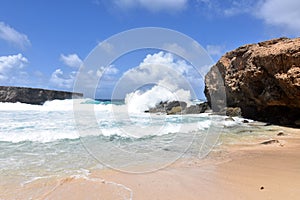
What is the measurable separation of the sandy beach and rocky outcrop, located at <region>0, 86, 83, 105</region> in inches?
1619

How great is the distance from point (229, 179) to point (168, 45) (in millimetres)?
5278

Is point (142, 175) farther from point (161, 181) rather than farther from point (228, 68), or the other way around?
point (228, 68)

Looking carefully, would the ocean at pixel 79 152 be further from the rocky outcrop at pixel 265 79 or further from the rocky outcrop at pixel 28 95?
the rocky outcrop at pixel 28 95

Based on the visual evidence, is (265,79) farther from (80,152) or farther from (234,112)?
(80,152)

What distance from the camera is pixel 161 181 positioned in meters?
4.68

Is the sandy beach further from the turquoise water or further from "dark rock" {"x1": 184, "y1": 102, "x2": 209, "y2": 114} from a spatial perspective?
"dark rock" {"x1": 184, "y1": 102, "x2": 209, "y2": 114}

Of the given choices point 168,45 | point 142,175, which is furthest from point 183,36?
point 142,175

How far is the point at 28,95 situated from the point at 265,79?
38.0m

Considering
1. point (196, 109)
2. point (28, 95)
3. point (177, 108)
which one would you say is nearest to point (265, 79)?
point (196, 109)

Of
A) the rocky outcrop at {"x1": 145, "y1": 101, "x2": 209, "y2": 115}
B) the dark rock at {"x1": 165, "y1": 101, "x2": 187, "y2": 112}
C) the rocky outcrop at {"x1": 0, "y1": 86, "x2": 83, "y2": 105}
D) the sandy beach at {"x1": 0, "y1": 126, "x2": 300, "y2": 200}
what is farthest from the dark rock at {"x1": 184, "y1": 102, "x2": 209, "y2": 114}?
the rocky outcrop at {"x1": 0, "y1": 86, "x2": 83, "y2": 105}

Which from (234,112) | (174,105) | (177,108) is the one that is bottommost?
(234,112)

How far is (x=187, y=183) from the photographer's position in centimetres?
454

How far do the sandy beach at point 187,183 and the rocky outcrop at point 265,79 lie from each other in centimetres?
913

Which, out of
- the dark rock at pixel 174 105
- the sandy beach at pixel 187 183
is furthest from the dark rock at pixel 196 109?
the sandy beach at pixel 187 183
